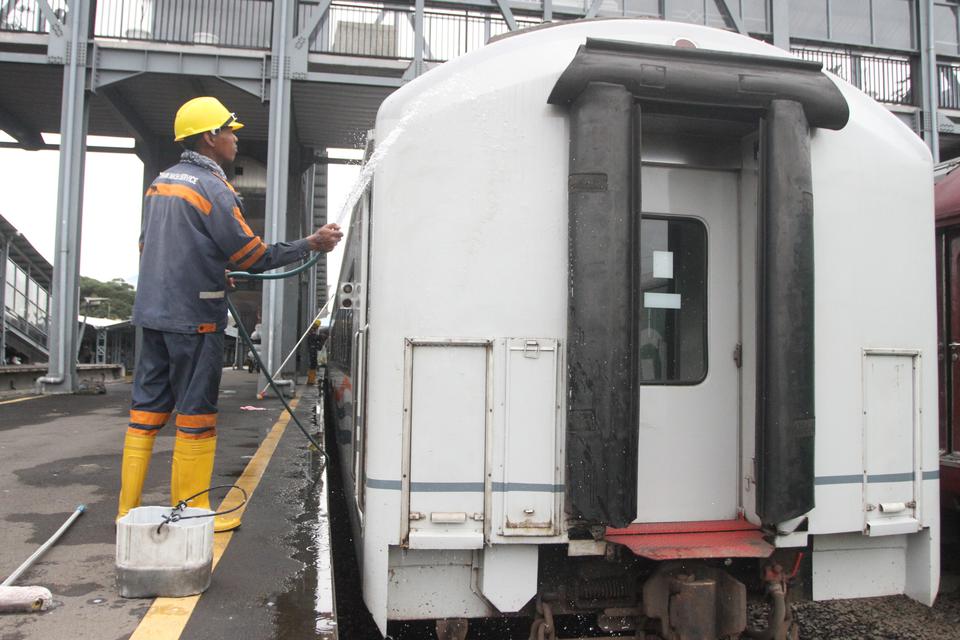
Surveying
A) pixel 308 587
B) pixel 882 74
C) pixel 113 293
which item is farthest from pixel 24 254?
pixel 113 293

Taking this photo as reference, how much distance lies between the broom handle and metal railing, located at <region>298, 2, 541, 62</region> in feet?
38.6

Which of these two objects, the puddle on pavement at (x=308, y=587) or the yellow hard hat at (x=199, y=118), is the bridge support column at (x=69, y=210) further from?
the yellow hard hat at (x=199, y=118)

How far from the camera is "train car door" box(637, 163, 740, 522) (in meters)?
3.01

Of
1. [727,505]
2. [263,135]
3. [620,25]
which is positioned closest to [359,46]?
[263,135]

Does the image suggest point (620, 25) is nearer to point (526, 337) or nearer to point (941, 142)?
point (526, 337)

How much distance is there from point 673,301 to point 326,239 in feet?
5.48

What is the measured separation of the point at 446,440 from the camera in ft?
8.68

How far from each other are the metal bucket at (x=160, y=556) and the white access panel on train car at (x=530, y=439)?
1.23 metres

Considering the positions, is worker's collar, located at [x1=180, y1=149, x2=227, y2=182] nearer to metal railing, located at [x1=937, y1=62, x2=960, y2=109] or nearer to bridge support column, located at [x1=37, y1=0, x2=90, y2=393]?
bridge support column, located at [x1=37, y1=0, x2=90, y2=393]

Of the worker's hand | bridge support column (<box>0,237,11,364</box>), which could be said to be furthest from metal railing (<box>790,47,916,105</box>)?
bridge support column (<box>0,237,11,364</box>)

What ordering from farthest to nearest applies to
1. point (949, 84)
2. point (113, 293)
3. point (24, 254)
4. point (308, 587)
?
1. point (113, 293)
2. point (24, 254)
3. point (949, 84)
4. point (308, 587)

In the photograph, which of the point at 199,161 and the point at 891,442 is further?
the point at 199,161

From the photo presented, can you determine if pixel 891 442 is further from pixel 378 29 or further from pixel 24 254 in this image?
pixel 24 254

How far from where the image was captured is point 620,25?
3002mm
